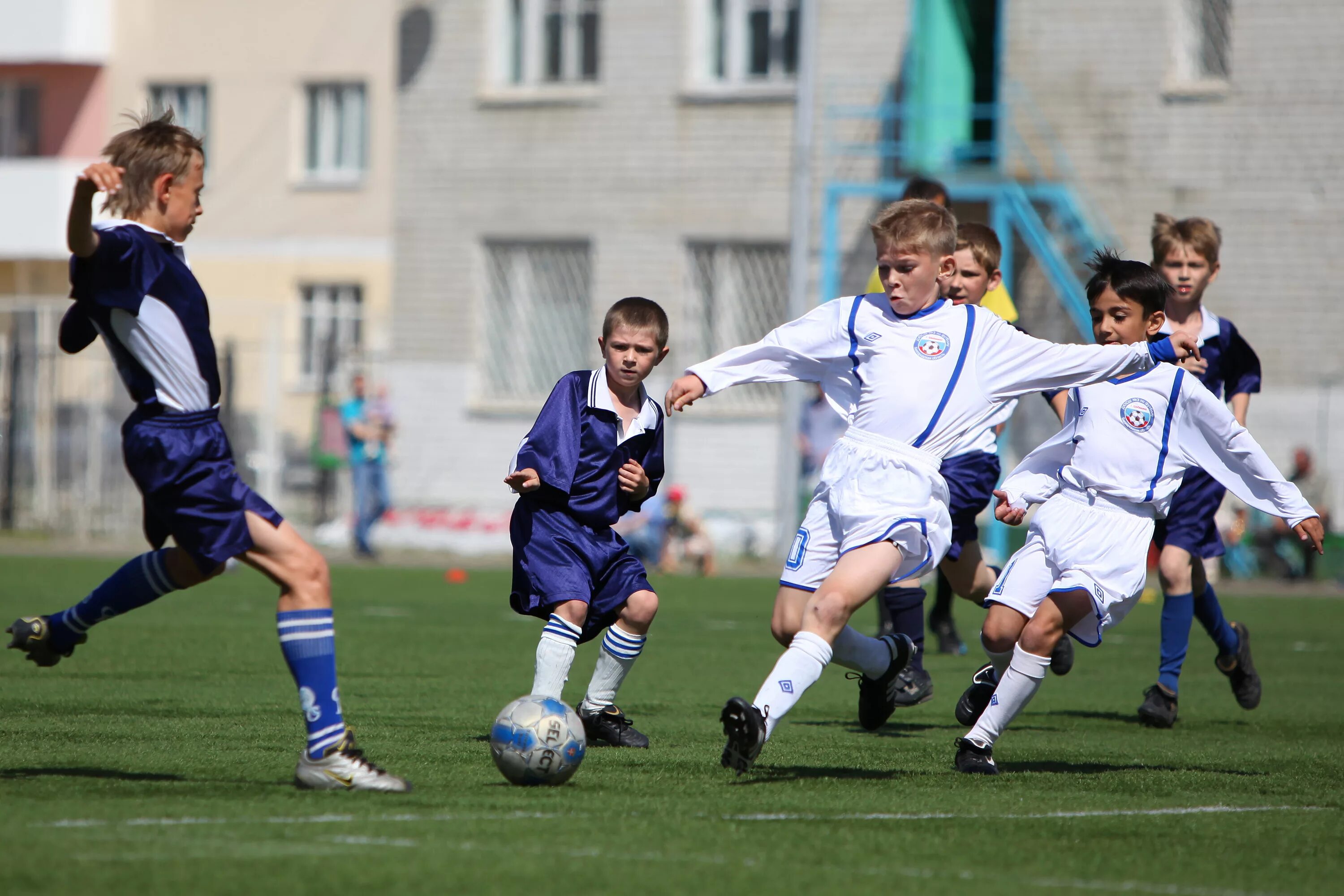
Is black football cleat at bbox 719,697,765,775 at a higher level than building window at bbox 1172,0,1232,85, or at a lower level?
lower

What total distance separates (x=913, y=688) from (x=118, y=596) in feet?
11.6

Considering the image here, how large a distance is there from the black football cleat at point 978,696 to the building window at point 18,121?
27.8m

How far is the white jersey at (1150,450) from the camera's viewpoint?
6883 millimetres

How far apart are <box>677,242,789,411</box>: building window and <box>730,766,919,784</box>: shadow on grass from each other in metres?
18.3

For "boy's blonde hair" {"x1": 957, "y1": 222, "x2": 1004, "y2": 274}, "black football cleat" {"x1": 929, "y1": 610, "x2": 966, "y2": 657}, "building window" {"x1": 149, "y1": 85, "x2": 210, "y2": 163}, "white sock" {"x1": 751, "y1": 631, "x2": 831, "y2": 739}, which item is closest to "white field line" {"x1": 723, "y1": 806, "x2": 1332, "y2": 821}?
"white sock" {"x1": 751, "y1": 631, "x2": 831, "y2": 739}

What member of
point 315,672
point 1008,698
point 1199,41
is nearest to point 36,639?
point 315,672

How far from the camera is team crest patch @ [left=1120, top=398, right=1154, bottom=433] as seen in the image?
22.8 ft

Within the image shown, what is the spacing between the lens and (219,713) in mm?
7551

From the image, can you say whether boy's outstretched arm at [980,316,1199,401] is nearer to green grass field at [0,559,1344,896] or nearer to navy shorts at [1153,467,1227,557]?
green grass field at [0,559,1344,896]

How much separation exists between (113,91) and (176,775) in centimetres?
2651

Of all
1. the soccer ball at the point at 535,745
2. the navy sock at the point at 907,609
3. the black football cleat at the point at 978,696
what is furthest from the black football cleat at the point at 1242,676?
the soccer ball at the point at 535,745

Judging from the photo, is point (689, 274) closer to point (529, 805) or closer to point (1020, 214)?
point (1020, 214)

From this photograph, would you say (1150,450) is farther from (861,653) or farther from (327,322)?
(327,322)

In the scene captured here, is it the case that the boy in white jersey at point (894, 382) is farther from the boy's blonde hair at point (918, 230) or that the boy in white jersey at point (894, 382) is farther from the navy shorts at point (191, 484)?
the navy shorts at point (191, 484)
